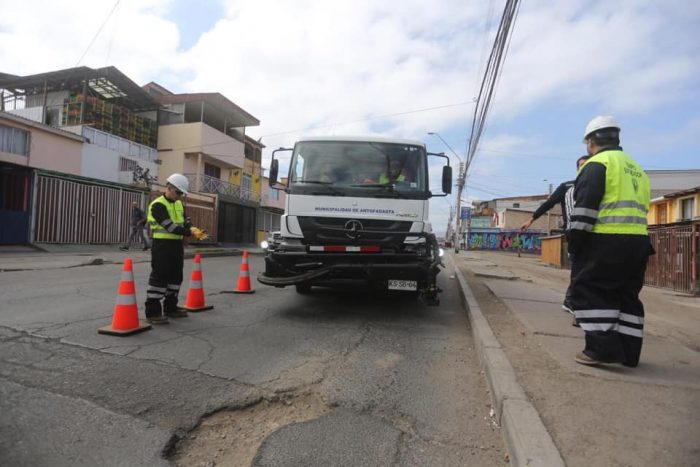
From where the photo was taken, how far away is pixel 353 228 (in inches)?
233

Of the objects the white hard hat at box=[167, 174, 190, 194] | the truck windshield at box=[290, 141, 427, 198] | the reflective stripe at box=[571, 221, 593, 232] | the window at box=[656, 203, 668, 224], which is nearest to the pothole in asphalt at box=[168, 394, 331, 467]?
the reflective stripe at box=[571, 221, 593, 232]

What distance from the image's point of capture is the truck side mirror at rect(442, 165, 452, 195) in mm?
7066

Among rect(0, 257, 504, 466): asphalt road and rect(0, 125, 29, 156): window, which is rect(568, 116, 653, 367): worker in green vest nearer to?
rect(0, 257, 504, 466): asphalt road

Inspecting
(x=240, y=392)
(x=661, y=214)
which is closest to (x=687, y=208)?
(x=661, y=214)

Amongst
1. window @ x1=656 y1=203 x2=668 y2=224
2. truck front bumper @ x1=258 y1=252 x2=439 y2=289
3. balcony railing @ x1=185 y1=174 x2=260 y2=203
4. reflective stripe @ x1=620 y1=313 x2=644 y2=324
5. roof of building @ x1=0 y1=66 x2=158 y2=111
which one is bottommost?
reflective stripe @ x1=620 y1=313 x2=644 y2=324

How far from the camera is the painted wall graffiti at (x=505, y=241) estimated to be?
4756 cm

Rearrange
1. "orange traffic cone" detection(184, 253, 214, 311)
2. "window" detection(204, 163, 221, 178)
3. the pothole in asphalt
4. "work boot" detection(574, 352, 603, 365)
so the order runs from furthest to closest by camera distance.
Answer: "window" detection(204, 163, 221, 178), "orange traffic cone" detection(184, 253, 214, 311), "work boot" detection(574, 352, 603, 365), the pothole in asphalt

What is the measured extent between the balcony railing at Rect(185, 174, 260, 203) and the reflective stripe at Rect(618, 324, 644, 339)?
84.1ft

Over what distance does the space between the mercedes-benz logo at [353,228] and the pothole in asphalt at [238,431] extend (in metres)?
2.82

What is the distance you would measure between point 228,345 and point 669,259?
38.1ft

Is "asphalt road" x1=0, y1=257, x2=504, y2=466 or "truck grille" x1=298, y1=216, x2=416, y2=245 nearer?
"asphalt road" x1=0, y1=257, x2=504, y2=466

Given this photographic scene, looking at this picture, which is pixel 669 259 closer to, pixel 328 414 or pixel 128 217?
pixel 328 414

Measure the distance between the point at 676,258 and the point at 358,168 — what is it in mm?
9344

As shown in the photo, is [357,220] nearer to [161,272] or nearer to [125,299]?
[161,272]
